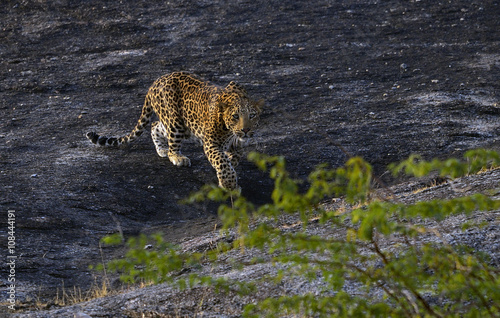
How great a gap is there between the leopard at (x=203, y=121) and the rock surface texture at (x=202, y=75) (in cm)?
31

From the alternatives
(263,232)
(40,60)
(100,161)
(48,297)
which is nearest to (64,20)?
(40,60)

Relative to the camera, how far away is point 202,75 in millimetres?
15945

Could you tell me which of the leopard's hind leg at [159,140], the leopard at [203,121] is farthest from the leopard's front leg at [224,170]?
the leopard's hind leg at [159,140]

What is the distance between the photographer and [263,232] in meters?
3.81

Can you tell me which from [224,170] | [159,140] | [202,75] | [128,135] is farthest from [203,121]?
[202,75]

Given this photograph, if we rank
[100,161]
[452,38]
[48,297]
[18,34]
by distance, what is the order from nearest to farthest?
1. [48,297]
2. [100,161]
3. [452,38]
4. [18,34]

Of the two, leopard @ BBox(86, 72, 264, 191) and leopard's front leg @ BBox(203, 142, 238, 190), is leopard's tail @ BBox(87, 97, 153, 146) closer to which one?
leopard @ BBox(86, 72, 264, 191)

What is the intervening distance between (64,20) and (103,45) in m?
2.35

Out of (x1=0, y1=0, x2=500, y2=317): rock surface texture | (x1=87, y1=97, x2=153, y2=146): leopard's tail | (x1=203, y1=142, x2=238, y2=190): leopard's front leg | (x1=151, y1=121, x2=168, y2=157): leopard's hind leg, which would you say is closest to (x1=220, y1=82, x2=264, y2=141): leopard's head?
(x1=203, y1=142, x2=238, y2=190): leopard's front leg

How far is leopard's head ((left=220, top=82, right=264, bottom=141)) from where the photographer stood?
375 inches

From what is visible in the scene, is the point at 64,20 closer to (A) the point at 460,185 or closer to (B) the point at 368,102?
(B) the point at 368,102

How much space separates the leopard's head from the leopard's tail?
2220 mm

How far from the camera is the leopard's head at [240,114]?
9.53 m

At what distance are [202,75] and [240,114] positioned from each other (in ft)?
21.6
